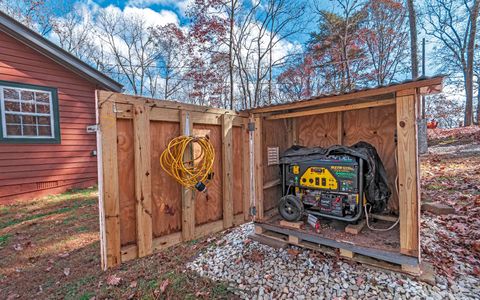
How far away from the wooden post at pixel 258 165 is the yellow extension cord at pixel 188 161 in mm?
631

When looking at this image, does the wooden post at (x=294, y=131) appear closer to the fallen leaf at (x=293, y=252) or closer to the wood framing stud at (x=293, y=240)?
the wood framing stud at (x=293, y=240)

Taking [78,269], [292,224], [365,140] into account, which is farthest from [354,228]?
[78,269]

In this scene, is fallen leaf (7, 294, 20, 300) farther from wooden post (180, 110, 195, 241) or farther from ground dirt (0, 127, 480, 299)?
wooden post (180, 110, 195, 241)

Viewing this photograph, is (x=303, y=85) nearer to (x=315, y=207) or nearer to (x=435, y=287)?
(x=315, y=207)

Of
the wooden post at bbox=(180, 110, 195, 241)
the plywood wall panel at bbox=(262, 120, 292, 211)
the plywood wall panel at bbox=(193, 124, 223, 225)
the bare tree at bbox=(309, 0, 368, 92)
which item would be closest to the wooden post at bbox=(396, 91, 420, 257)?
the plywood wall panel at bbox=(262, 120, 292, 211)

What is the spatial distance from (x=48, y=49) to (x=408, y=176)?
8.04 meters

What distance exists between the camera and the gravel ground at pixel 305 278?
2.01 m

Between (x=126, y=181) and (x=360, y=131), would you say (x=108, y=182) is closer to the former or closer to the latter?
(x=126, y=181)

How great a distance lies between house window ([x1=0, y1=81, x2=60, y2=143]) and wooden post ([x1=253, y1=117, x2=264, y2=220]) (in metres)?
5.96

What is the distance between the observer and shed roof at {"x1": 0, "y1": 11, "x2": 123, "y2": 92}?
5.34 meters

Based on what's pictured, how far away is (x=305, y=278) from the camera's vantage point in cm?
230

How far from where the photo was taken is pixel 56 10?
1459 cm

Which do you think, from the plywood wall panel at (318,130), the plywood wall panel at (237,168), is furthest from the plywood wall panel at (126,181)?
the plywood wall panel at (318,130)

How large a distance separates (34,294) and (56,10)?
18.8 meters
